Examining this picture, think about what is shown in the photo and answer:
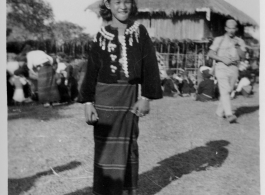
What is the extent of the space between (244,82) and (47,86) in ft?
6.65

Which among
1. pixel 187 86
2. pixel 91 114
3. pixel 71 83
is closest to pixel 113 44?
pixel 91 114

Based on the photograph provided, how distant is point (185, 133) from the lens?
3.21m

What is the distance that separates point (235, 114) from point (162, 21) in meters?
1.24

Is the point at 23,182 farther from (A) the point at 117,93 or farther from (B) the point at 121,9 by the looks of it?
(B) the point at 121,9

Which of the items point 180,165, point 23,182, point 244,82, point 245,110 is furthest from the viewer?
point 244,82

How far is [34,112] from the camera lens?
313cm

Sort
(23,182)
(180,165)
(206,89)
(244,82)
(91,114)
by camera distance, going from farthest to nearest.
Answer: (244,82)
(206,89)
(180,165)
(23,182)
(91,114)

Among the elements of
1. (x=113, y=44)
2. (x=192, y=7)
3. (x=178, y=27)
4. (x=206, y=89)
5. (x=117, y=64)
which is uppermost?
(x=192, y=7)

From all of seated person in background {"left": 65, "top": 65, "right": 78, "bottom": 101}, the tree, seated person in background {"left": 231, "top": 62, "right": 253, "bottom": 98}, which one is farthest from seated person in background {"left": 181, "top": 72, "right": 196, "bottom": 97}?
the tree

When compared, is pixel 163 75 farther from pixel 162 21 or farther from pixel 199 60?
pixel 162 21

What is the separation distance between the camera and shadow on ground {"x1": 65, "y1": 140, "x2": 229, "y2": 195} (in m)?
2.78

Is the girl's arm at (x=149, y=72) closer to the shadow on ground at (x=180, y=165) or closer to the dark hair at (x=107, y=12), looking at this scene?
the dark hair at (x=107, y=12)

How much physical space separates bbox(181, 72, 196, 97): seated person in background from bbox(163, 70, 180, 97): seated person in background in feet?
0.34

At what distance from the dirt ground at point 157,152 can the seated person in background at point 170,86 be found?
0.10 m
